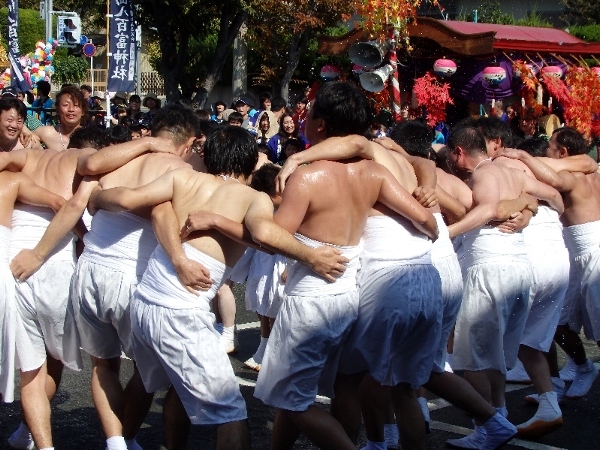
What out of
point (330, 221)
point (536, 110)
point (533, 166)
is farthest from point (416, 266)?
point (536, 110)

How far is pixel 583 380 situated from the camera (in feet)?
20.8

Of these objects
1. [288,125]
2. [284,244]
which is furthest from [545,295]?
[288,125]

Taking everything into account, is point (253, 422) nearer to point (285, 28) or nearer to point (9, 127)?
point (9, 127)

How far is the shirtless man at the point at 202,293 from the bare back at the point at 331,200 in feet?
0.35

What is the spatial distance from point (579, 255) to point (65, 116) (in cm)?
373

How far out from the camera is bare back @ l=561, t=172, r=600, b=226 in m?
6.15

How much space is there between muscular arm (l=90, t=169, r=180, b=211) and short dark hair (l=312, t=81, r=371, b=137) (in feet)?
2.25

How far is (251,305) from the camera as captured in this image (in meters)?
6.75

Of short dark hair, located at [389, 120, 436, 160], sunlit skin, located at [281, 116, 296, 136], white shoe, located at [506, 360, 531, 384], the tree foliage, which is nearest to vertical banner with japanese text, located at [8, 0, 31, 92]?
the tree foliage

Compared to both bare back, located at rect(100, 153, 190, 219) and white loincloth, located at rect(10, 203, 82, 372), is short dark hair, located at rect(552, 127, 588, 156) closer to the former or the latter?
bare back, located at rect(100, 153, 190, 219)

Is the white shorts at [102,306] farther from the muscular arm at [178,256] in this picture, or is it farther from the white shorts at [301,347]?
the white shorts at [301,347]

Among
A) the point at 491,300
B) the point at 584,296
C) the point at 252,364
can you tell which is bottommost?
the point at 252,364

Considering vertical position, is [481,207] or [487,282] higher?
[481,207]

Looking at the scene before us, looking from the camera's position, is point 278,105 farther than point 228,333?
Yes
